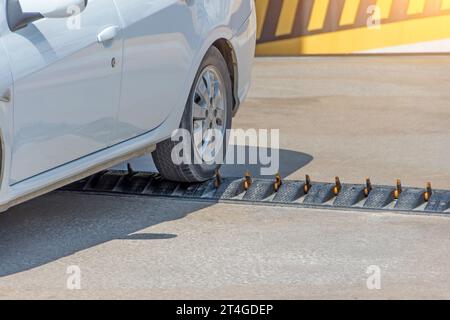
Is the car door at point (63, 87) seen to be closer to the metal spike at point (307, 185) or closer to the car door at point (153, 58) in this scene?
the car door at point (153, 58)

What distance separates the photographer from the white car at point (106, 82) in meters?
5.86

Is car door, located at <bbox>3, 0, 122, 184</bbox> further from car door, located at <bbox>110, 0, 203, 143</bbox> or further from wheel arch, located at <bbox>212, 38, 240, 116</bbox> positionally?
wheel arch, located at <bbox>212, 38, 240, 116</bbox>

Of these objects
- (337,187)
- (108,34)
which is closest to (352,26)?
(337,187)

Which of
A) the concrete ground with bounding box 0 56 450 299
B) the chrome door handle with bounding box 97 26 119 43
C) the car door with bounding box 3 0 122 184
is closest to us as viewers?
the concrete ground with bounding box 0 56 450 299

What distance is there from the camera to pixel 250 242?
21.0 feet

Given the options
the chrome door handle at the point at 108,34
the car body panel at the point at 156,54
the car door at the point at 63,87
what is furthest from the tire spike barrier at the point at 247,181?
the chrome door handle at the point at 108,34

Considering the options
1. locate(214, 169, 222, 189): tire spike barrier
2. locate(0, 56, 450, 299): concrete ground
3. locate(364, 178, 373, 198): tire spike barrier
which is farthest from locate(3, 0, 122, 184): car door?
locate(364, 178, 373, 198): tire spike barrier

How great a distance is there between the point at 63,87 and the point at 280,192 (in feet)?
6.04

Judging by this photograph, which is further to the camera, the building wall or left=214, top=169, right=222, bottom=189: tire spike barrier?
the building wall

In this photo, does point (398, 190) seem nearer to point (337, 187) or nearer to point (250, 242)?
point (337, 187)

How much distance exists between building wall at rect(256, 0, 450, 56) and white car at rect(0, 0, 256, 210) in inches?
301

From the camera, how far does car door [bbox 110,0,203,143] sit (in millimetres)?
6660

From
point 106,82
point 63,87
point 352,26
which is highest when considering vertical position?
point 352,26

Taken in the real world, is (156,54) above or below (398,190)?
above
